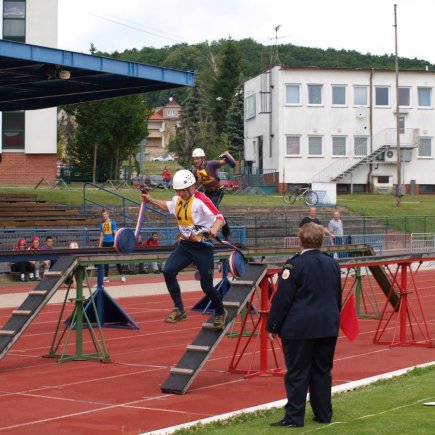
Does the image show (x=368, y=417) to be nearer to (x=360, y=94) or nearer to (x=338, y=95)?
(x=338, y=95)

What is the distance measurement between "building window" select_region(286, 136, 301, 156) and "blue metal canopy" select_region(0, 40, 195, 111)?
104ft

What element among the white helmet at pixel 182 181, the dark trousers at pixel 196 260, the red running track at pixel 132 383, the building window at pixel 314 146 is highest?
the building window at pixel 314 146

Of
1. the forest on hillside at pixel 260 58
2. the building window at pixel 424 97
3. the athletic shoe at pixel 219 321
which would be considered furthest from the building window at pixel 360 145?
the forest on hillside at pixel 260 58

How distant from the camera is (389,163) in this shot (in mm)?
72188

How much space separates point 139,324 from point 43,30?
36.6 m

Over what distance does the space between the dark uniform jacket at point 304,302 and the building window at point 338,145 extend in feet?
207

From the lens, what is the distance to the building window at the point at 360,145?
72.2 m

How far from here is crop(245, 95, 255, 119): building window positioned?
78.6 m

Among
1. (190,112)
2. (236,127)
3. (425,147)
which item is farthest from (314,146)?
(190,112)

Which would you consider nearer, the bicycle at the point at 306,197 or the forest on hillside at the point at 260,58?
the bicycle at the point at 306,197

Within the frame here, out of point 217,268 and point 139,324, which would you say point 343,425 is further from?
point 217,268

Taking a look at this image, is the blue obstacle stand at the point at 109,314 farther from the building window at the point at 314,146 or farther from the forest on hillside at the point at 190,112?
the building window at the point at 314,146

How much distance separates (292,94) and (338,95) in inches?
125

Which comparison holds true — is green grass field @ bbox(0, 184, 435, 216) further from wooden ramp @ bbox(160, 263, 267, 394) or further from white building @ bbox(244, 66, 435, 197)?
wooden ramp @ bbox(160, 263, 267, 394)
